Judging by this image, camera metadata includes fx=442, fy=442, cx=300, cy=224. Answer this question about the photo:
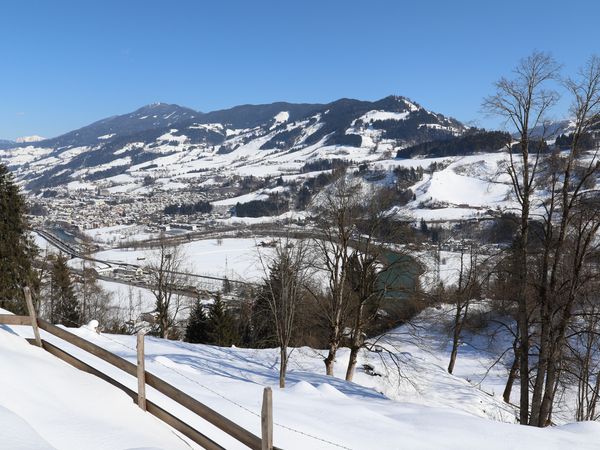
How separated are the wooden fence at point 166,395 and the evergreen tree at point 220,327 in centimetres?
1746

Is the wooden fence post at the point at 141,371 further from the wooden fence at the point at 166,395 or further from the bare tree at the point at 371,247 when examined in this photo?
the bare tree at the point at 371,247

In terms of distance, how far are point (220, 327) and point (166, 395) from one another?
67.8 ft

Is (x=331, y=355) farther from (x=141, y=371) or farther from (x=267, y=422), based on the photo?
(x=267, y=422)

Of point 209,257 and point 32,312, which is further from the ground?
point 32,312

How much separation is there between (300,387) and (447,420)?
363cm

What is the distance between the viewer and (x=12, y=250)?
76.6 feet

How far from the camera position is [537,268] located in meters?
11.1

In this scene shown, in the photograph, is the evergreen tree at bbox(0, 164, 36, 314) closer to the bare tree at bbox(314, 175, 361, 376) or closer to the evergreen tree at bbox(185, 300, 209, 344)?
the evergreen tree at bbox(185, 300, 209, 344)

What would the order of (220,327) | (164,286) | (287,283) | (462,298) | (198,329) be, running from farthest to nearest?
(198,329)
(220,327)
(164,286)
(462,298)
(287,283)

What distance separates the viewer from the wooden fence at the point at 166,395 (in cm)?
410

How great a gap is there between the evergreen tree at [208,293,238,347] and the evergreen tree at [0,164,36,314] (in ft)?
31.6

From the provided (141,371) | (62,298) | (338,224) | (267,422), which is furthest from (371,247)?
(62,298)

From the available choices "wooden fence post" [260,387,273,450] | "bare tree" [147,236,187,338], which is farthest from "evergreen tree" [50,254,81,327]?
"wooden fence post" [260,387,273,450]

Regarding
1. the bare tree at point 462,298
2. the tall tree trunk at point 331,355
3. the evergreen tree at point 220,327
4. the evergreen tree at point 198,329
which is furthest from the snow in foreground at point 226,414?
the evergreen tree at point 198,329
